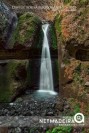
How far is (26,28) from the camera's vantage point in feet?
38.2

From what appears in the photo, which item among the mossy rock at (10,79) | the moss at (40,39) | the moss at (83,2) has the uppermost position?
the moss at (83,2)

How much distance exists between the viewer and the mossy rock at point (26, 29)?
37.4 ft

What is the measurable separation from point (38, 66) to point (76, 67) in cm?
333

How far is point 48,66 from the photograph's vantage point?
38.9ft

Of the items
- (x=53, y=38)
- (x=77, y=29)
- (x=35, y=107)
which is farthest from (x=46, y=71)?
(x=35, y=107)

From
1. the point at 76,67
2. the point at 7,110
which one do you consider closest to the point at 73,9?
the point at 76,67

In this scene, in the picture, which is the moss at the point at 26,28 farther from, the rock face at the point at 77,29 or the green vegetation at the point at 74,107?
the green vegetation at the point at 74,107

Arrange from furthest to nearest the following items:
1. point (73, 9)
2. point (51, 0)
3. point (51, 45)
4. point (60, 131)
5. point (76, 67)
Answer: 1. point (51, 0)
2. point (51, 45)
3. point (73, 9)
4. point (76, 67)
5. point (60, 131)

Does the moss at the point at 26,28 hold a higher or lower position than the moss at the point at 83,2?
lower

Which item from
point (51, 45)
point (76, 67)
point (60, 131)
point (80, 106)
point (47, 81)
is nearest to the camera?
point (60, 131)

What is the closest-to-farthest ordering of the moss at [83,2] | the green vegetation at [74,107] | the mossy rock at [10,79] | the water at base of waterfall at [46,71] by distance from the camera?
1. the green vegetation at [74,107]
2. the moss at [83,2]
3. the mossy rock at [10,79]
4. the water at base of waterfall at [46,71]

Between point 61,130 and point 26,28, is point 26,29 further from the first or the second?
point 61,130

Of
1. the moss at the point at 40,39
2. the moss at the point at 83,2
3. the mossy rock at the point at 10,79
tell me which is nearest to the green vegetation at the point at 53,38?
the moss at the point at 40,39

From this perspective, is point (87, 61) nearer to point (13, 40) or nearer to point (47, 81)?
point (47, 81)
